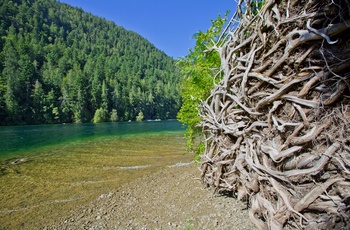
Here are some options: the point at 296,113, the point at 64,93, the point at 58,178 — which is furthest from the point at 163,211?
the point at 64,93

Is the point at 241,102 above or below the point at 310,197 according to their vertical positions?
above

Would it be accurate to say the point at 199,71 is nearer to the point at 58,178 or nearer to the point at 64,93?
the point at 58,178

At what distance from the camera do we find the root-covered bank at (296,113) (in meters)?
3.62

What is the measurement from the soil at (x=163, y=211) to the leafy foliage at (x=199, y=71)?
6.37 ft

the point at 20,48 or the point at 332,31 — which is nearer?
the point at 332,31

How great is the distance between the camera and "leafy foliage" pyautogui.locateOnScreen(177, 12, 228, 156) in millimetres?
7875

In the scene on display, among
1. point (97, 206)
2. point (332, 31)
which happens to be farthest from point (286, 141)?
point (97, 206)

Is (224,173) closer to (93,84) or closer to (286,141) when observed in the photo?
(286,141)

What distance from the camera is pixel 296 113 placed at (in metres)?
4.18

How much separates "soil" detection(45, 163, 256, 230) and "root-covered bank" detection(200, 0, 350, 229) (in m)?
1.07

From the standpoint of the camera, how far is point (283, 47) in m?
4.36

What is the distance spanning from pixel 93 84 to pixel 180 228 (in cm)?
9234

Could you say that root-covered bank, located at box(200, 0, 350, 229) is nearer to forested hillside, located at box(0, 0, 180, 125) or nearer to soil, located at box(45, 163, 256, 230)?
soil, located at box(45, 163, 256, 230)

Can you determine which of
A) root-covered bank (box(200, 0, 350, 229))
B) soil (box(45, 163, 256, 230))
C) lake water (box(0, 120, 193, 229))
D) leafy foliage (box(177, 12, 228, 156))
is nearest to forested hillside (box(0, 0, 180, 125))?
lake water (box(0, 120, 193, 229))
